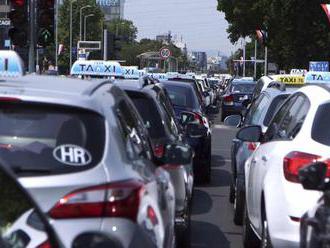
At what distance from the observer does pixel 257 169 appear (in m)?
7.11

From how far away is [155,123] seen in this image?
798 centimetres

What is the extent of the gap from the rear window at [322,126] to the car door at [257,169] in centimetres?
74

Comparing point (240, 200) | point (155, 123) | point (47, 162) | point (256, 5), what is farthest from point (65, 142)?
point (256, 5)

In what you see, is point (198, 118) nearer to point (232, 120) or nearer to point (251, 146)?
point (232, 120)

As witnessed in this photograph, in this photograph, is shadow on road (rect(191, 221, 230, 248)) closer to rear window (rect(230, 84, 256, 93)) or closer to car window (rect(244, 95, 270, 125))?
car window (rect(244, 95, 270, 125))


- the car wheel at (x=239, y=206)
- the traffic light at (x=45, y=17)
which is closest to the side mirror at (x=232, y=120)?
the car wheel at (x=239, y=206)

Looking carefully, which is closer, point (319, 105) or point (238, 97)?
point (319, 105)

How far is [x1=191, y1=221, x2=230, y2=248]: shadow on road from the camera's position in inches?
329

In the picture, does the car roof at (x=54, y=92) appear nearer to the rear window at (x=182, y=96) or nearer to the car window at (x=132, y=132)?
the car window at (x=132, y=132)

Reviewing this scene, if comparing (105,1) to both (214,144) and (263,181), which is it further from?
(263,181)

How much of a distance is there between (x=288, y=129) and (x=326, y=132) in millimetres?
787

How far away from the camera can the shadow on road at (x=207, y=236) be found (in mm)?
8367

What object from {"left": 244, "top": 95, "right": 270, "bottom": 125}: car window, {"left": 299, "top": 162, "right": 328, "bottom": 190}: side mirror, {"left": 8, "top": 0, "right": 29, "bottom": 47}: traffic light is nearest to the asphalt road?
{"left": 244, "top": 95, "right": 270, "bottom": 125}: car window

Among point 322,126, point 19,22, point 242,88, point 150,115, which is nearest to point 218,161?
point 19,22
